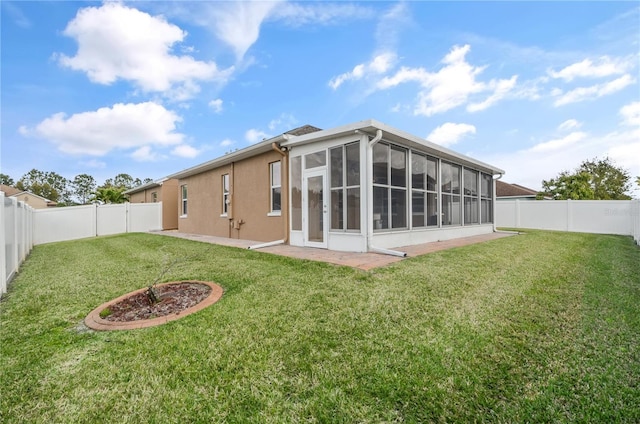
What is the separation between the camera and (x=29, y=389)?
6.38ft

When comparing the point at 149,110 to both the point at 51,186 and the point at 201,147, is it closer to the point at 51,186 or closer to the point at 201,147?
the point at 201,147

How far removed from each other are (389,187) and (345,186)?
3.95 ft

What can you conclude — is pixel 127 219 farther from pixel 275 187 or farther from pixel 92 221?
pixel 275 187

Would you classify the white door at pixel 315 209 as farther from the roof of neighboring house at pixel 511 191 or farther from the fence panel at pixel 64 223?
the roof of neighboring house at pixel 511 191

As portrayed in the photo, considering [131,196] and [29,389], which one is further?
[131,196]

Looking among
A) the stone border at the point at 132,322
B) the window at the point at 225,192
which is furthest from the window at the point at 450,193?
the stone border at the point at 132,322

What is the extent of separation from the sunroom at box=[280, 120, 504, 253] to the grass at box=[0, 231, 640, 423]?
2.58 m

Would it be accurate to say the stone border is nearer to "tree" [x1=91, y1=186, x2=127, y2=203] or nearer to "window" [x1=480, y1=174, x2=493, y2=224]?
"window" [x1=480, y1=174, x2=493, y2=224]

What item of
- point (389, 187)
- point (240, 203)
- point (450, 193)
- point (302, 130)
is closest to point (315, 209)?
point (389, 187)

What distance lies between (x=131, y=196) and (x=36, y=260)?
1738 centimetres

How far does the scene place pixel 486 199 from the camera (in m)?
12.4

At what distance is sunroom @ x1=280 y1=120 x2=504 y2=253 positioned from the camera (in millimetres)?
6625

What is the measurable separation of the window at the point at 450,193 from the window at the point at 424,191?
590 mm

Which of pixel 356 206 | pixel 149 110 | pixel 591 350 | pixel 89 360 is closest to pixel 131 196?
pixel 149 110
